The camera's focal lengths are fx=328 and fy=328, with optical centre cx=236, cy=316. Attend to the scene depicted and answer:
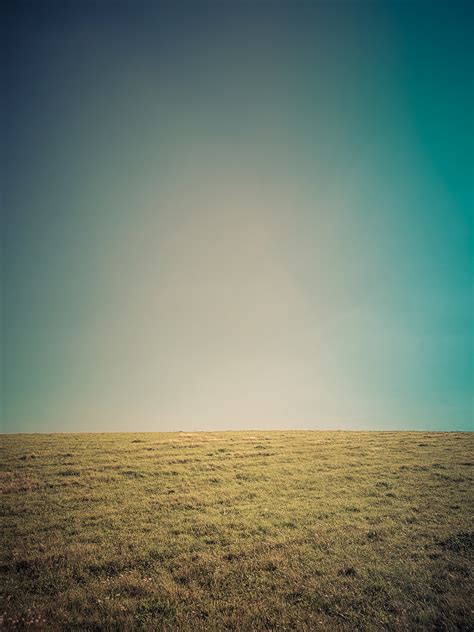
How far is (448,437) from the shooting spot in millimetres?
34406

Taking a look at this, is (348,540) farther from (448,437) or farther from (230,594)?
(448,437)

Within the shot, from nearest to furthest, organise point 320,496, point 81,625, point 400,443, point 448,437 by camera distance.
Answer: point 81,625 < point 320,496 < point 400,443 < point 448,437

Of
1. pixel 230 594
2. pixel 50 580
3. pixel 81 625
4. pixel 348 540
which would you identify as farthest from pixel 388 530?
pixel 50 580

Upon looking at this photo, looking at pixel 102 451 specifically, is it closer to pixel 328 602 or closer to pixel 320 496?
pixel 320 496

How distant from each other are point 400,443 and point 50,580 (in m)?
30.4

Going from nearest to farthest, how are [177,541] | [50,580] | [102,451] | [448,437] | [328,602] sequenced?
1. [328,602]
2. [50,580]
3. [177,541]
4. [102,451]
5. [448,437]

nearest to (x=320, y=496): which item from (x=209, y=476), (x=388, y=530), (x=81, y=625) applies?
(x=388, y=530)

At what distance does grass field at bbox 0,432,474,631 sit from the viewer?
371 inches

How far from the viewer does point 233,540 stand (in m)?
13.8

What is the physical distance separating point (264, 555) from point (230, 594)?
2671 mm

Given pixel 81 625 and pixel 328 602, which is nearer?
pixel 81 625

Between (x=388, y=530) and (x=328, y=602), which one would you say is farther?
(x=388, y=530)

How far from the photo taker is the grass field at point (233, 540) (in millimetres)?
9430

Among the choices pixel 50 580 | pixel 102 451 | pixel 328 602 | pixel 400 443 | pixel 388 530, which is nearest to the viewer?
pixel 328 602
